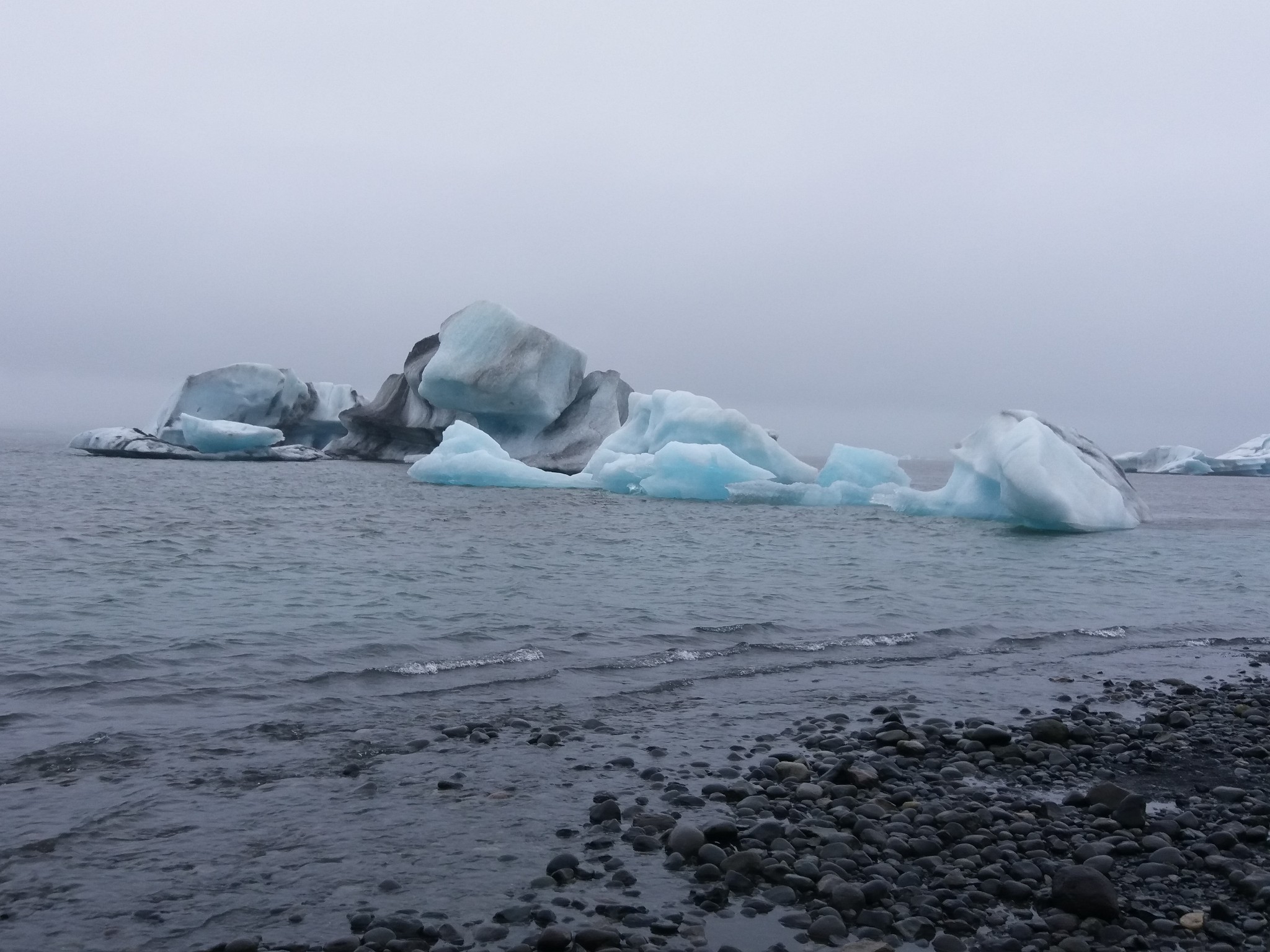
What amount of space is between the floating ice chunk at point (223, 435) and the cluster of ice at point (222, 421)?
0.02 meters

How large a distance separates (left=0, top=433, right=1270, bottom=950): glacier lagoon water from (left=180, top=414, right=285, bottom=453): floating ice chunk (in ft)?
58.6

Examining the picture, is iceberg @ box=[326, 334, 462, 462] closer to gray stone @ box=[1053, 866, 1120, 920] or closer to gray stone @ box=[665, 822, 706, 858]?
gray stone @ box=[665, 822, 706, 858]

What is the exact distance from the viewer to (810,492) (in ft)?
79.3

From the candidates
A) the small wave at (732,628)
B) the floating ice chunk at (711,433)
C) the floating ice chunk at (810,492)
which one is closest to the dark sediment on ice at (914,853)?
the small wave at (732,628)

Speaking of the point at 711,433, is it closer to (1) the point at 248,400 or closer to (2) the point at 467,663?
(2) the point at 467,663

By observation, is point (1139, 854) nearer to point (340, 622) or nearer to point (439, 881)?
point (439, 881)

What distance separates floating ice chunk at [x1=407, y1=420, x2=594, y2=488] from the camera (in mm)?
26125

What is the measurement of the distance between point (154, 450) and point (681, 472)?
75.3ft

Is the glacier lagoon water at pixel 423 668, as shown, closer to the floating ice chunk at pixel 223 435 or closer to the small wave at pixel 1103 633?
the small wave at pixel 1103 633

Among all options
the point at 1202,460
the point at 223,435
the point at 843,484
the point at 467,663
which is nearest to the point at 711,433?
the point at 843,484

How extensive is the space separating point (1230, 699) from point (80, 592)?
991 centimetres

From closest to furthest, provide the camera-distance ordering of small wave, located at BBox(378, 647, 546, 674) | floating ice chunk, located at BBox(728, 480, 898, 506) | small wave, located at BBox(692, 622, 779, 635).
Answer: small wave, located at BBox(378, 647, 546, 674) → small wave, located at BBox(692, 622, 779, 635) → floating ice chunk, located at BBox(728, 480, 898, 506)

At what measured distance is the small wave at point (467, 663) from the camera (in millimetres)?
7102

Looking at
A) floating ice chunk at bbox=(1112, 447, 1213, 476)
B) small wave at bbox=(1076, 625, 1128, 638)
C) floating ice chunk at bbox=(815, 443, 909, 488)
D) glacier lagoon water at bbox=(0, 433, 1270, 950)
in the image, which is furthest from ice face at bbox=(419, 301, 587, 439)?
floating ice chunk at bbox=(1112, 447, 1213, 476)
